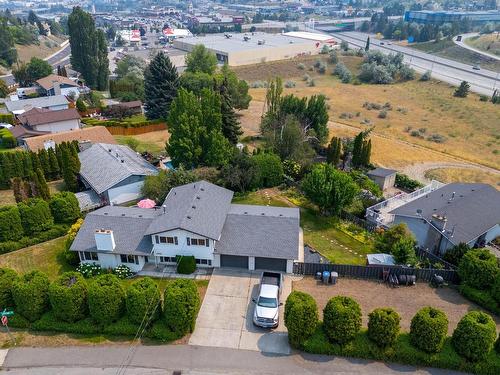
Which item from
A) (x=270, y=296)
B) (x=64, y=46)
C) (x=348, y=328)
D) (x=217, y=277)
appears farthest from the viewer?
(x=64, y=46)

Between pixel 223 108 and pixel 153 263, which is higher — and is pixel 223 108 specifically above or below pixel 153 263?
above

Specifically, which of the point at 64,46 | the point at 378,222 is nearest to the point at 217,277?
the point at 378,222

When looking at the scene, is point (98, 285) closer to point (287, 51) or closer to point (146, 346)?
point (146, 346)

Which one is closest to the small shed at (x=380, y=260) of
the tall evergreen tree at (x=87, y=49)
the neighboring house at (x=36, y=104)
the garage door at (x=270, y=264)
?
the garage door at (x=270, y=264)

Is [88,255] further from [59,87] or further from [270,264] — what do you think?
[59,87]

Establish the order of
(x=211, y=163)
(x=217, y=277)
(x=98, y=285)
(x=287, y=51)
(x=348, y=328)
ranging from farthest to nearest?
(x=287, y=51)
(x=211, y=163)
(x=217, y=277)
(x=98, y=285)
(x=348, y=328)

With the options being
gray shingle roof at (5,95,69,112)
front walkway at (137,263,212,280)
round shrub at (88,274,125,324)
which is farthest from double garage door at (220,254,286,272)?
gray shingle roof at (5,95,69,112)

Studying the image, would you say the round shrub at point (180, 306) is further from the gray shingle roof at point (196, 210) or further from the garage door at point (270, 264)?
the garage door at point (270, 264)
